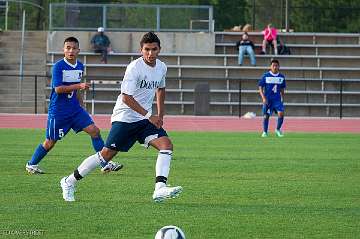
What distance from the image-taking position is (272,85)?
26766 mm

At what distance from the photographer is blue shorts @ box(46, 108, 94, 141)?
15141mm

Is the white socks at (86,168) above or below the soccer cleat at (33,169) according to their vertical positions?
above

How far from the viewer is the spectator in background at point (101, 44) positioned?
4194 cm

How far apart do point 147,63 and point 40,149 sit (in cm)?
395

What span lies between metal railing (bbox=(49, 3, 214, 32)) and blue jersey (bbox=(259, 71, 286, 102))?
1652 cm

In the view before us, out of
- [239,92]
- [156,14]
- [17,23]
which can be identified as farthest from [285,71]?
[17,23]

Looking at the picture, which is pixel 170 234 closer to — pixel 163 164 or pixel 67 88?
pixel 163 164

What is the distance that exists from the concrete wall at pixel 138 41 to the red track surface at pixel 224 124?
5.83 meters

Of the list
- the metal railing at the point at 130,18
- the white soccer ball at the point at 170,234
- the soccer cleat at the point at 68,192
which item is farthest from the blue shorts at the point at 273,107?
the white soccer ball at the point at 170,234

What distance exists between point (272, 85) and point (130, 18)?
1775 cm

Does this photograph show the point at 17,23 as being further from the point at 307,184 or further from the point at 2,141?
the point at 307,184

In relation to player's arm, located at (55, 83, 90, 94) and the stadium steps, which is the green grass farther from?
the stadium steps

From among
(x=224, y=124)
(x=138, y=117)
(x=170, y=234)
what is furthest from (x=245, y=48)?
(x=170, y=234)

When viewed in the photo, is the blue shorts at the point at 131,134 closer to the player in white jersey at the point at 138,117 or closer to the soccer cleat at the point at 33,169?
the player in white jersey at the point at 138,117
